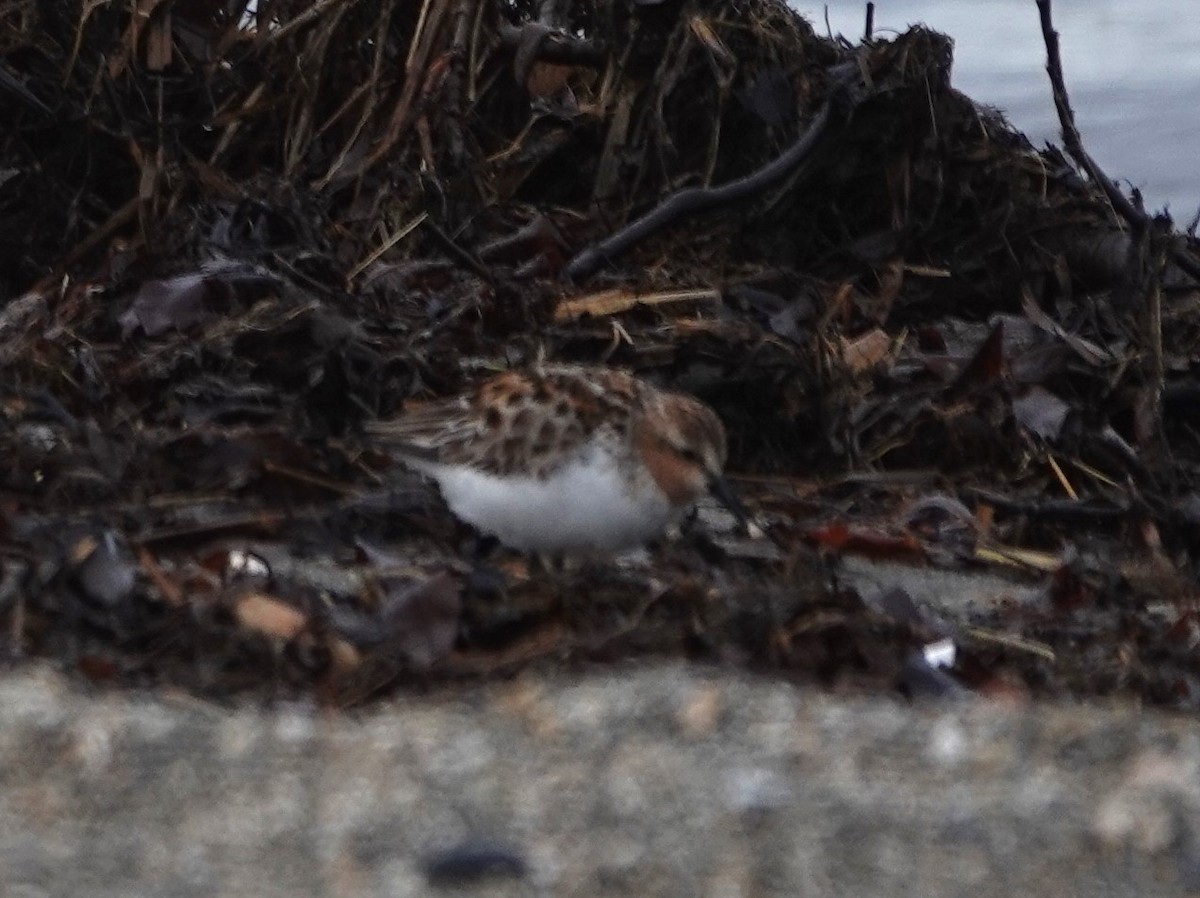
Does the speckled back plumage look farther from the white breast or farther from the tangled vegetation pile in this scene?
the tangled vegetation pile

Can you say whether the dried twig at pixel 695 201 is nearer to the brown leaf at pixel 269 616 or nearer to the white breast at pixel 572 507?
the white breast at pixel 572 507

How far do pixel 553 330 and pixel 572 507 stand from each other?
113 centimetres

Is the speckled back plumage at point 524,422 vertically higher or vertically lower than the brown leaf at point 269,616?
higher

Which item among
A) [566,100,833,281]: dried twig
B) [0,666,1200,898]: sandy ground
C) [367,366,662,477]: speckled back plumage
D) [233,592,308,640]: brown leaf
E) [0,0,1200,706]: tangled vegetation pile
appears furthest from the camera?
[566,100,833,281]: dried twig

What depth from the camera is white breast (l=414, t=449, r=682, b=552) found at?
16.0ft

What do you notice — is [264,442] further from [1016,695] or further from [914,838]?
[914,838]

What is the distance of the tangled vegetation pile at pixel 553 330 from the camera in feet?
13.5

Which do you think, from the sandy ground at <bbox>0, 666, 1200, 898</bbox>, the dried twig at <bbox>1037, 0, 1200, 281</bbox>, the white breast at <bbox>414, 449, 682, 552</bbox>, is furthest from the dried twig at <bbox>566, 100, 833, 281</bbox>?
the sandy ground at <bbox>0, 666, 1200, 898</bbox>

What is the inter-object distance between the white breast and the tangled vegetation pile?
96mm

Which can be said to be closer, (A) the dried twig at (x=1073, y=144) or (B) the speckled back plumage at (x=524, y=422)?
(B) the speckled back plumage at (x=524, y=422)

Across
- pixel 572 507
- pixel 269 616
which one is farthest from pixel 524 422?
pixel 269 616

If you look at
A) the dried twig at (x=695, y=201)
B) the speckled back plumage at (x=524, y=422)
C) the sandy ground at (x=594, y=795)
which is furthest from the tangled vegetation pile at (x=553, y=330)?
the sandy ground at (x=594, y=795)

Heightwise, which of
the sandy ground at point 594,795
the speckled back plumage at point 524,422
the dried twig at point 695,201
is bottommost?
the sandy ground at point 594,795

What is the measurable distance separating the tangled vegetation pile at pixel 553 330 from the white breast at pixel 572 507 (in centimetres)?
10
